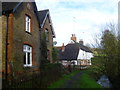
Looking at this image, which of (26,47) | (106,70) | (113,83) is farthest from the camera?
(26,47)

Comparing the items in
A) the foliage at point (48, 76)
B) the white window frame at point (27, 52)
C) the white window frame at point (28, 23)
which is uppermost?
the white window frame at point (28, 23)

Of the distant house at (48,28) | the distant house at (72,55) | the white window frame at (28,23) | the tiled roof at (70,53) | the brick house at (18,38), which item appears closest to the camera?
the brick house at (18,38)

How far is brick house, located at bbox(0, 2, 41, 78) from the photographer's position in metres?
15.3

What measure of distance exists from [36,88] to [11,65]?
5.42 meters

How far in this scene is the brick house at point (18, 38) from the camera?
602 inches

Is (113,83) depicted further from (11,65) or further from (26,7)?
(26,7)

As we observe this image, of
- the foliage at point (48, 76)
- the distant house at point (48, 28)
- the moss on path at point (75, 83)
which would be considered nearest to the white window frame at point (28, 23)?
the foliage at point (48, 76)


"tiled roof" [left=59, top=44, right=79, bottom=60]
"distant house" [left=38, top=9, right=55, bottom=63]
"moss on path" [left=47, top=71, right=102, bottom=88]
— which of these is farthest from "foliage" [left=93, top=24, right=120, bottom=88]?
"tiled roof" [left=59, top=44, right=79, bottom=60]

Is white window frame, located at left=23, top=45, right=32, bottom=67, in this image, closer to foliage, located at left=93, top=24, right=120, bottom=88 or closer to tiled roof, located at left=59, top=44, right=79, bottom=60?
foliage, located at left=93, top=24, right=120, bottom=88

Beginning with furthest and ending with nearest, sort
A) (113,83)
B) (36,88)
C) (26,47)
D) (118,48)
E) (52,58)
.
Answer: (52,58) < (26,47) < (118,48) < (113,83) < (36,88)

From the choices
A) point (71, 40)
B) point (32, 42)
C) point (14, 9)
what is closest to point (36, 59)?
point (32, 42)

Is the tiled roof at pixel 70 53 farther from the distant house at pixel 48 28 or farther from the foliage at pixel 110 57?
Answer: the foliage at pixel 110 57

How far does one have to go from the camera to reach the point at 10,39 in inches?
607

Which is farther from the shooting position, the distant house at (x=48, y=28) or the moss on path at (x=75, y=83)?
the distant house at (x=48, y=28)
